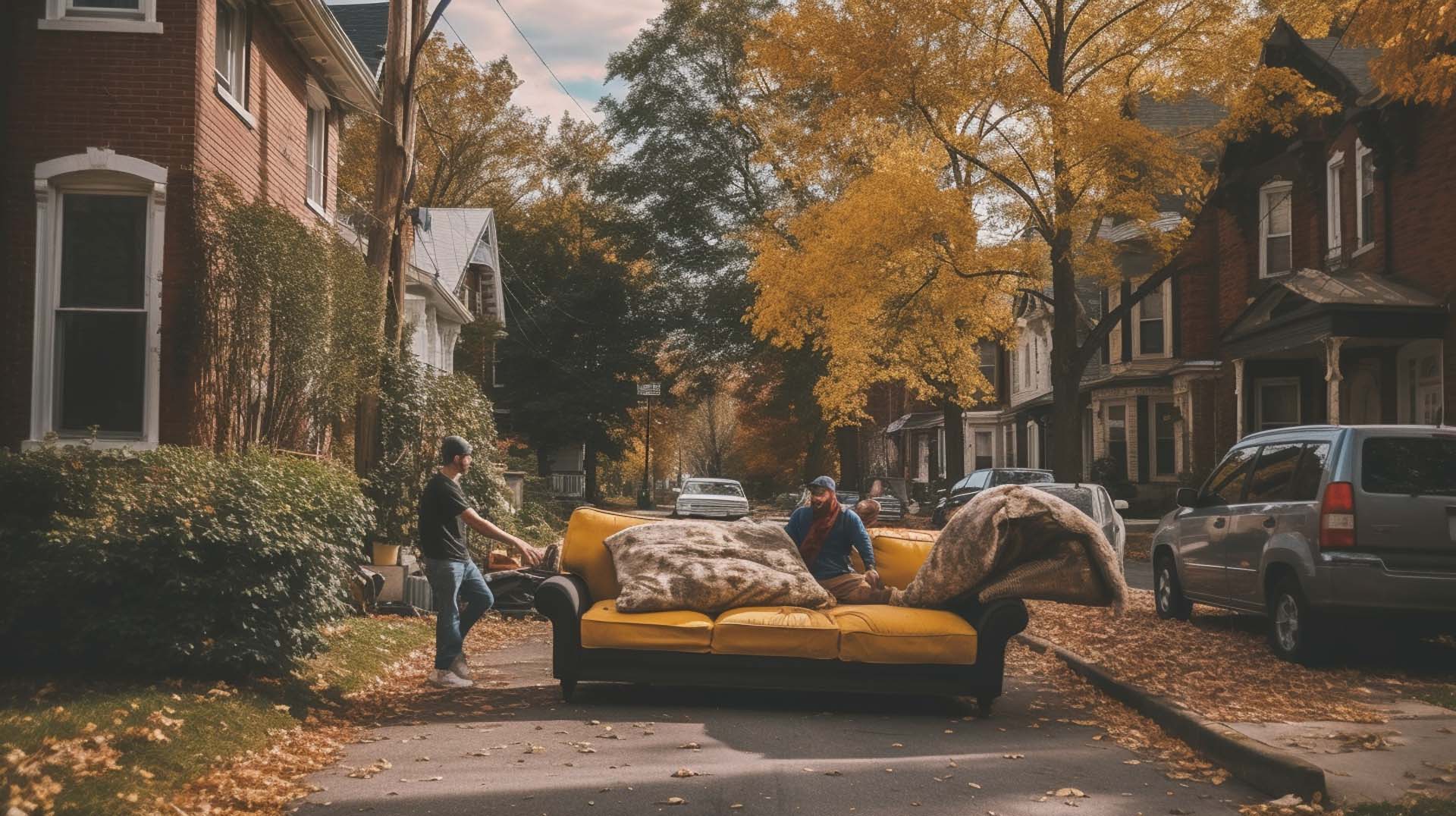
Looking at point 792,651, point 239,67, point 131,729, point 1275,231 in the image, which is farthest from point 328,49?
point 1275,231

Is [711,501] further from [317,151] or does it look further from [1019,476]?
[317,151]

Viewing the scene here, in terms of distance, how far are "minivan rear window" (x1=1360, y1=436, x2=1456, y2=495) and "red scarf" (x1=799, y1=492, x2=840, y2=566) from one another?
4.08 metres

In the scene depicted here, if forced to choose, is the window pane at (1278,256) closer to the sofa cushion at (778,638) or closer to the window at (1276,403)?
the window at (1276,403)

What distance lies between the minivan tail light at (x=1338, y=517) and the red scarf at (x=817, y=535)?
3.77 meters

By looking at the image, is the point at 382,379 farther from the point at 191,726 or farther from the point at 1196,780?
the point at 1196,780

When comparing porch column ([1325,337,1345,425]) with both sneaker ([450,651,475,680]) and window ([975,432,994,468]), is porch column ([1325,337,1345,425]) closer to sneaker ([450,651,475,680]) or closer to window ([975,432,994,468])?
sneaker ([450,651,475,680])

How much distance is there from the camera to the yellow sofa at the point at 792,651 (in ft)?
29.7

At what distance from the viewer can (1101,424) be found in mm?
41938

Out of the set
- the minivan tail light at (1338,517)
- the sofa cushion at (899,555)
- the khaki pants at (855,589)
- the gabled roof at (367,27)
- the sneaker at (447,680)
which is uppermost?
the gabled roof at (367,27)

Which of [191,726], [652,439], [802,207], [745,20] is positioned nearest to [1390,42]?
[191,726]

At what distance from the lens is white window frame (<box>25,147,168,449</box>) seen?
12703 millimetres

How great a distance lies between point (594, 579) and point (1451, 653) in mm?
7536

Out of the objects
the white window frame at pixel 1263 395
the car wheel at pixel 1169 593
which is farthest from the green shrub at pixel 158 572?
the white window frame at pixel 1263 395

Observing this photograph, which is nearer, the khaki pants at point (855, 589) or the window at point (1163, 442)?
the khaki pants at point (855, 589)
